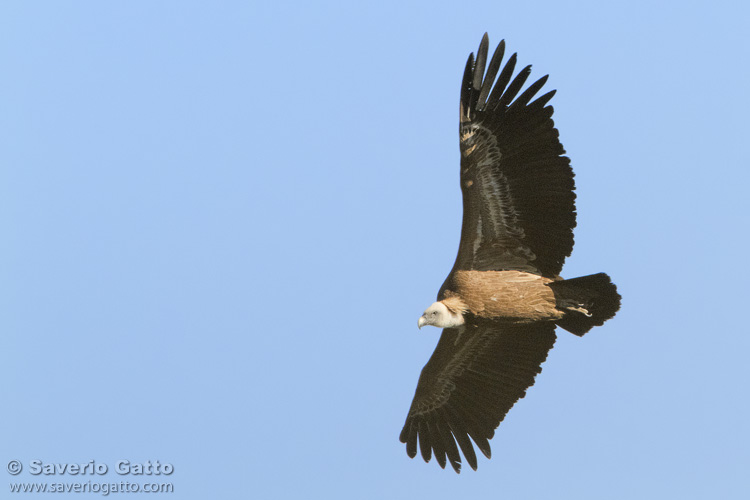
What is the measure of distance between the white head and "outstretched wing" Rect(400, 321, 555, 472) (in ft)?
2.58

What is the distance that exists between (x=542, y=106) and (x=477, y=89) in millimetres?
704

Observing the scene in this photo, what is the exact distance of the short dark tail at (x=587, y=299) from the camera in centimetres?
1062

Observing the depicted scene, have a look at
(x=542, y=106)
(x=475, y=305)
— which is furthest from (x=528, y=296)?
(x=542, y=106)

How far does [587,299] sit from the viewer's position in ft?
35.3

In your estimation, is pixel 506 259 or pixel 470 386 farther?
pixel 470 386

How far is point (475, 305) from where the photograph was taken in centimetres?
1095

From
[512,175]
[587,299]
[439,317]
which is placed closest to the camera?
[512,175]

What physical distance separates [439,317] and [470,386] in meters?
1.73

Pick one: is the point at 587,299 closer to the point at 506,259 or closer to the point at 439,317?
the point at 506,259

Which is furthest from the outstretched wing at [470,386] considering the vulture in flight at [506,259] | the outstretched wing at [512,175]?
the outstretched wing at [512,175]

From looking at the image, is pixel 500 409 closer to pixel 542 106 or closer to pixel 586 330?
pixel 586 330

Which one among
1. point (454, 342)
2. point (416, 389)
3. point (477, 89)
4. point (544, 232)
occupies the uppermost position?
point (477, 89)

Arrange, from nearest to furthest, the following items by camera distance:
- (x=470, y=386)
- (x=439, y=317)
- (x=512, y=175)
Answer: (x=512, y=175) < (x=439, y=317) < (x=470, y=386)

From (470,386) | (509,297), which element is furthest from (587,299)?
(470,386)
